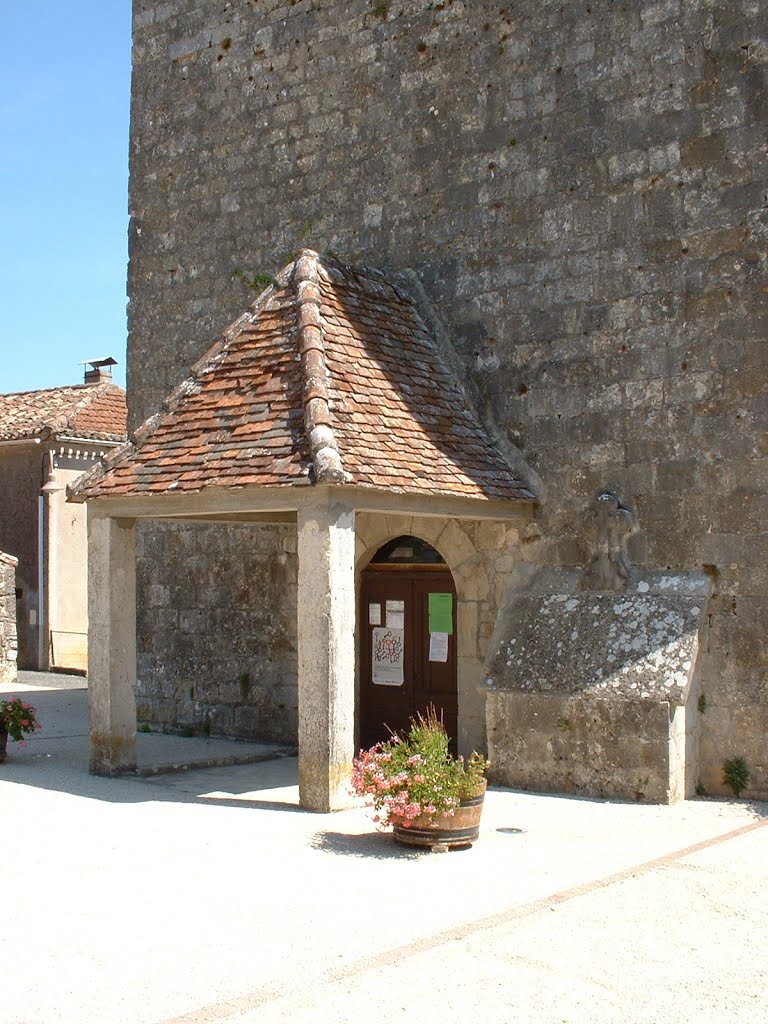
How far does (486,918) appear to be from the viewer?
5.93 meters

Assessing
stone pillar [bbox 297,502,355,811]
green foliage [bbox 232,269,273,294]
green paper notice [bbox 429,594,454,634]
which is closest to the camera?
stone pillar [bbox 297,502,355,811]

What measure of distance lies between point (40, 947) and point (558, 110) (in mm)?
7752

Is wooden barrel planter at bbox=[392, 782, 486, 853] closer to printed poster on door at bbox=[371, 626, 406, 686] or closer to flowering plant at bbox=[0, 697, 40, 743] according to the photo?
printed poster on door at bbox=[371, 626, 406, 686]

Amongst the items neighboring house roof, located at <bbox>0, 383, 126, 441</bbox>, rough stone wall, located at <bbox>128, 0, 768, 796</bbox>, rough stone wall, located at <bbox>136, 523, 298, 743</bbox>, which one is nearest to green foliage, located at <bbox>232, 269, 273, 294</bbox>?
rough stone wall, located at <bbox>128, 0, 768, 796</bbox>

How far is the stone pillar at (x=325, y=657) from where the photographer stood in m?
8.45

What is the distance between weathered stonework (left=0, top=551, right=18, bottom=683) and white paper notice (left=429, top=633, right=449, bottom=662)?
422 inches

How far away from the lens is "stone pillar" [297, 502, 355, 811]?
A: 845cm

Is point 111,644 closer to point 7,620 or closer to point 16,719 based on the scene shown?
point 16,719

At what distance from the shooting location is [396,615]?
1120cm

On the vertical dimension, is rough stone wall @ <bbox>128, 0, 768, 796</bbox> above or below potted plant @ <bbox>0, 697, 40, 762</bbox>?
above

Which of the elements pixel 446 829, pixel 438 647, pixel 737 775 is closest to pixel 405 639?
pixel 438 647

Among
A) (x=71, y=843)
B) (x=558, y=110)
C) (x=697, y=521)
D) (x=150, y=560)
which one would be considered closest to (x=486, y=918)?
(x=71, y=843)

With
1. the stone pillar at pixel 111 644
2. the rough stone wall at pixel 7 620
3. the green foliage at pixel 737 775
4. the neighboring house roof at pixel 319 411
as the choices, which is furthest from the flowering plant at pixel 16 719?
the rough stone wall at pixel 7 620

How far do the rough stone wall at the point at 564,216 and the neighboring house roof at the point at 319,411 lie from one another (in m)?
0.58
